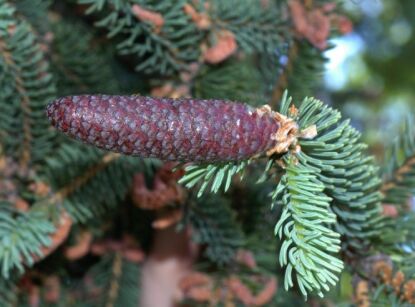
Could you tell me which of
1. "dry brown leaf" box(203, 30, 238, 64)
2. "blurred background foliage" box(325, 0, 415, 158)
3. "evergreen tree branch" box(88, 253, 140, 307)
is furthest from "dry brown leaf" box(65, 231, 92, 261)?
"blurred background foliage" box(325, 0, 415, 158)

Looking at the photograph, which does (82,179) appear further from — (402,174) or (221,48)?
(402,174)

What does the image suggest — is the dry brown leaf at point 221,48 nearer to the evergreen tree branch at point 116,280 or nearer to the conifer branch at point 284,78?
the conifer branch at point 284,78

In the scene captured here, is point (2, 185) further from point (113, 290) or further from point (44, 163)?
point (113, 290)

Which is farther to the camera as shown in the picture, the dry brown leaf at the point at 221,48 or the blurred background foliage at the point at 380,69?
the blurred background foliage at the point at 380,69

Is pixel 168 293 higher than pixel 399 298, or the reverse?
pixel 399 298

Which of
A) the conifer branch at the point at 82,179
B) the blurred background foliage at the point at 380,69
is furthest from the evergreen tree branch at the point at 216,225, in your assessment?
the blurred background foliage at the point at 380,69

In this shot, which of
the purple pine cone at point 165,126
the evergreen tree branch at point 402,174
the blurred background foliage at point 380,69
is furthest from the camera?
the blurred background foliage at point 380,69

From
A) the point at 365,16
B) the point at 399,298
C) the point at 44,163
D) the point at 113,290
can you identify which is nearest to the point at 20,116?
the point at 44,163

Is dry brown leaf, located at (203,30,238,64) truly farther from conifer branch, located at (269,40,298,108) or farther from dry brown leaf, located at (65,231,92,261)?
dry brown leaf, located at (65,231,92,261)

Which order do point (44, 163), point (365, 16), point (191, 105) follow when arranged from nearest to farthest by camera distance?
point (191, 105) < point (44, 163) < point (365, 16)
